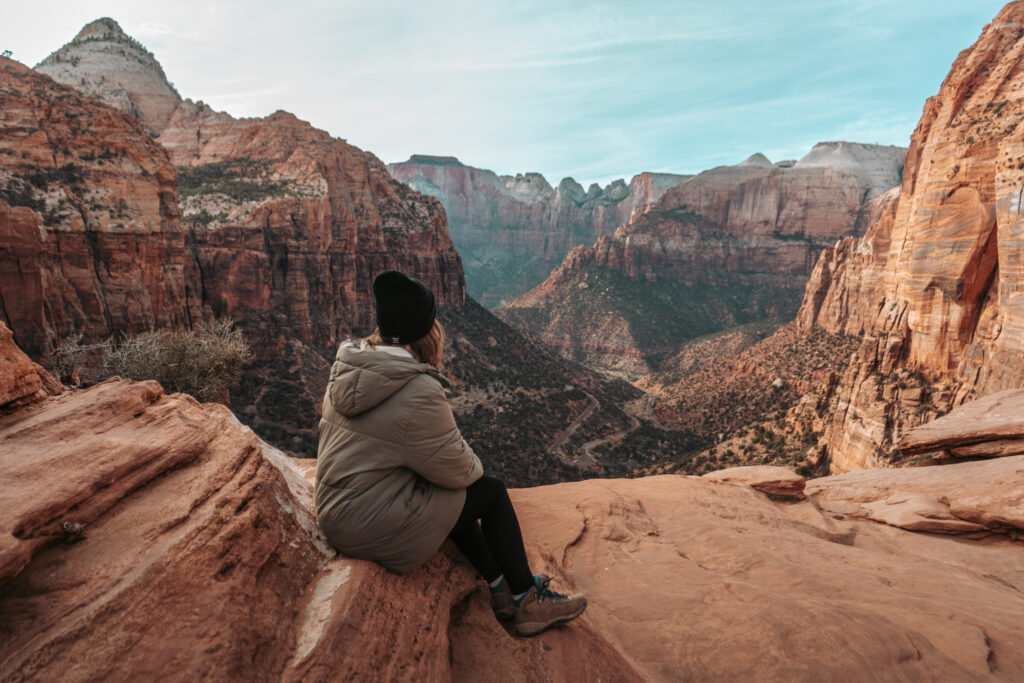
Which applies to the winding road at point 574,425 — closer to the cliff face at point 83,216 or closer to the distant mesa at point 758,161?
the cliff face at point 83,216

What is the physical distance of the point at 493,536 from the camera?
12.2 ft

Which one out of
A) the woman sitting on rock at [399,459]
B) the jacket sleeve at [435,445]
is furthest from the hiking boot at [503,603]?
the jacket sleeve at [435,445]

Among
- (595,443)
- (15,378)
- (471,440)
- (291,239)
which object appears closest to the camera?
(15,378)

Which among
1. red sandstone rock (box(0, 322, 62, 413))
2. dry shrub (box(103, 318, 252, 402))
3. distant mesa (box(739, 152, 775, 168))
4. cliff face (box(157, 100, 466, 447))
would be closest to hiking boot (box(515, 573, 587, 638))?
red sandstone rock (box(0, 322, 62, 413))

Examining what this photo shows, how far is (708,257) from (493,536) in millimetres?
117134

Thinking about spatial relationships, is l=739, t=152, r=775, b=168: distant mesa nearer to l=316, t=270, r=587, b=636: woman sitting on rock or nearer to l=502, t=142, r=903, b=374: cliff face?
l=502, t=142, r=903, b=374: cliff face

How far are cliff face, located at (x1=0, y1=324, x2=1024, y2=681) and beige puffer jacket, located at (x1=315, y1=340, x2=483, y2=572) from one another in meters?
0.26

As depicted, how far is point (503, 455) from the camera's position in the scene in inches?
1237

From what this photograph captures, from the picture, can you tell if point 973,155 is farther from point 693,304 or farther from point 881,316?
point 693,304

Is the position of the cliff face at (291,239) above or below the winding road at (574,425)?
above

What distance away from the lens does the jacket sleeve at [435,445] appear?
122 inches

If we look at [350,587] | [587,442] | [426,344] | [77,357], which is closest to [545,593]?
[350,587]

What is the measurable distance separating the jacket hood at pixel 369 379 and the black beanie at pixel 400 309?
268mm

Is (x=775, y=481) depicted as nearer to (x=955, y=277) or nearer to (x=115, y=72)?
(x=955, y=277)
